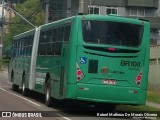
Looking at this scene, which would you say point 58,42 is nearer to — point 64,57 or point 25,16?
point 64,57

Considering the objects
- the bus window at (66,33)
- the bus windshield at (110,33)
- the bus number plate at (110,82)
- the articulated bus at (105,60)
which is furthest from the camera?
the bus window at (66,33)

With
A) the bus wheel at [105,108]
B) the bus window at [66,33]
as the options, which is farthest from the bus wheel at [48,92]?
the bus window at [66,33]

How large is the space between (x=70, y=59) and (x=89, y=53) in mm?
653

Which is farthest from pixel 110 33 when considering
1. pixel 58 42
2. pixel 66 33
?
pixel 58 42

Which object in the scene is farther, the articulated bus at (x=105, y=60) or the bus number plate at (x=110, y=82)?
the bus number plate at (x=110, y=82)

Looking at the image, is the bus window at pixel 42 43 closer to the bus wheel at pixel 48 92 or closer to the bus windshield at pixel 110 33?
the bus wheel at pixel 48 92

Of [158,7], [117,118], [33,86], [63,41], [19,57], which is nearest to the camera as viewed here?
[117,118]

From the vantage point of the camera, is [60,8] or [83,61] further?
[60,8]

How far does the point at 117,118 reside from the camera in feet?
57.3

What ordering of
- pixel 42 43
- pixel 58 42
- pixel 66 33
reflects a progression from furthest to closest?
pixel 42 43, pixel 58 42, pixel 66 33

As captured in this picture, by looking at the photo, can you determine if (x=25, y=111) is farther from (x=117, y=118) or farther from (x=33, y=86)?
(x=33, y=86)

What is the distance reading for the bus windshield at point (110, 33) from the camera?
17.7 m

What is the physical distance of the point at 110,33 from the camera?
1783 centimetres

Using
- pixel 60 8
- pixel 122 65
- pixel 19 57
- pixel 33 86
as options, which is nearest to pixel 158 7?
pixel 60 8
